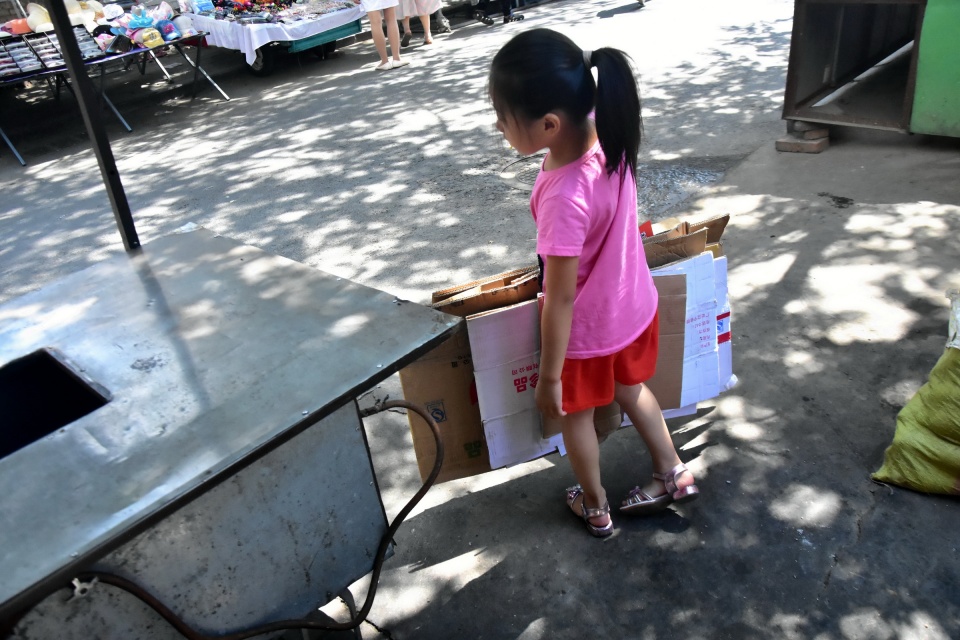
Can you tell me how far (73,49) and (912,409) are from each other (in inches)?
92.8

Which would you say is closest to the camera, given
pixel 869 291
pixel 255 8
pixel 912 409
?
pixel 912 409

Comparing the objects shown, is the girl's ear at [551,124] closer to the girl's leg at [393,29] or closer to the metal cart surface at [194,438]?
the metal cart surface at [194,438]

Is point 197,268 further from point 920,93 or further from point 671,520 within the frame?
point 920,93

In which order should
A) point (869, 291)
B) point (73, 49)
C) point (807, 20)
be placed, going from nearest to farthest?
point (73, 49)
point (869, 291)
point (807, 20)

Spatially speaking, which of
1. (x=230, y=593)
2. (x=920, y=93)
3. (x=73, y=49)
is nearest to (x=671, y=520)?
(x=230, y=593)

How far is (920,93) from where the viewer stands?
169 inches

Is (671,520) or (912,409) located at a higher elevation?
(912,409)

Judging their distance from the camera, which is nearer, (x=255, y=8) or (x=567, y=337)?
(x=567, y=337)

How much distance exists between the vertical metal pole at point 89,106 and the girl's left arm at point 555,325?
1047mm

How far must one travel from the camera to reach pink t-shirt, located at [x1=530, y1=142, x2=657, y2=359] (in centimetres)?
171

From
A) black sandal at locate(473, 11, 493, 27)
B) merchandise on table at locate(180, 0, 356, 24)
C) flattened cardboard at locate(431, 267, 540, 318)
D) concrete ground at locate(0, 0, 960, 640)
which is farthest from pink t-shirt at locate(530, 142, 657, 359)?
black sandal at locate(473, 11, 493, 27)

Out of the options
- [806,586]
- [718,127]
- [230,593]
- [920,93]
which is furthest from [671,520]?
[718,127]

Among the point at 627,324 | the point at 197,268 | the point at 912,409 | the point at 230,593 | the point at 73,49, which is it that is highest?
the point at 73,49

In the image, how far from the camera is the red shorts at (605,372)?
1982 mm
